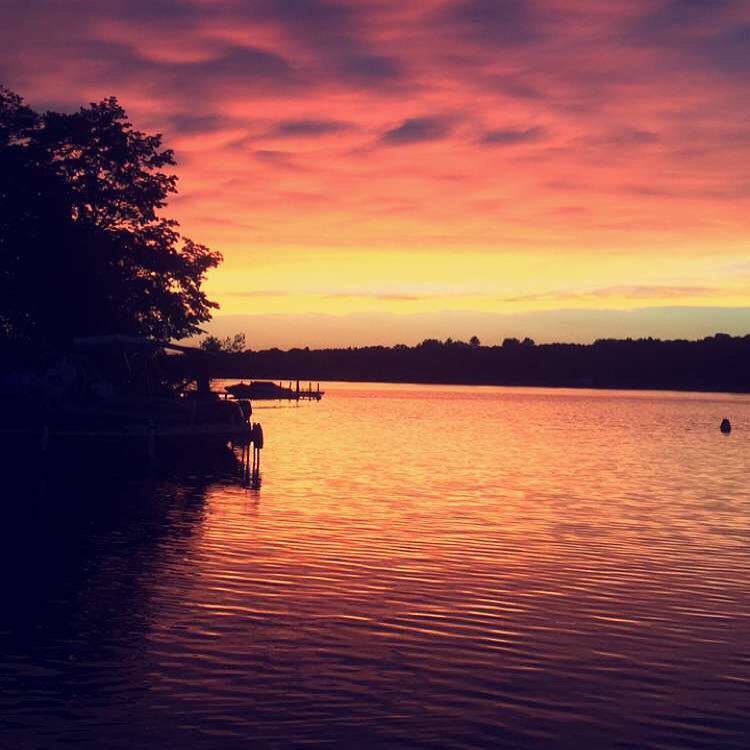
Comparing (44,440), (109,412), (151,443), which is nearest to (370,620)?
(44,440)

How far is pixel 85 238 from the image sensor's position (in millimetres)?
64062

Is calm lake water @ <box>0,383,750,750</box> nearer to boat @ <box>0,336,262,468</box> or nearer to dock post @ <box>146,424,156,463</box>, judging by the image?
dock post @ <box>146,424,156,463</box>

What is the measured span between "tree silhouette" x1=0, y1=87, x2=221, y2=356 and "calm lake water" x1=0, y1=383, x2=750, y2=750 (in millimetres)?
26080

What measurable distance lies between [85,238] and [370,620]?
51.4 m

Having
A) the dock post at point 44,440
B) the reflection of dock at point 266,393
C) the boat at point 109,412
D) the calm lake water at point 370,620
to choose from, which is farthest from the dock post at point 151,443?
the reflection of dock at point 266,393

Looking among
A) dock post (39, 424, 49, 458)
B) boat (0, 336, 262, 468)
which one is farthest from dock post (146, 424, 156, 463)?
dock post (39, 424, 49, 458)

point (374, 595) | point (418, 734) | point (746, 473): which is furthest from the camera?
point (746, 473)

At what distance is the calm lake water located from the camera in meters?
12.1

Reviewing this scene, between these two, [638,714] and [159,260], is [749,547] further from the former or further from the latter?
[159,260]

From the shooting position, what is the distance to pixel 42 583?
19703 millimetres

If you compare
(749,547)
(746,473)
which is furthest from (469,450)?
(749,547)

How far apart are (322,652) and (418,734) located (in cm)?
373

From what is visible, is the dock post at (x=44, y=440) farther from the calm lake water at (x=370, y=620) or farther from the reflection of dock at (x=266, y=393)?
the reflection of dock at (x=266, y=393)

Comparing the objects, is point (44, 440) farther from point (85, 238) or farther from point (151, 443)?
point (85, 238)
